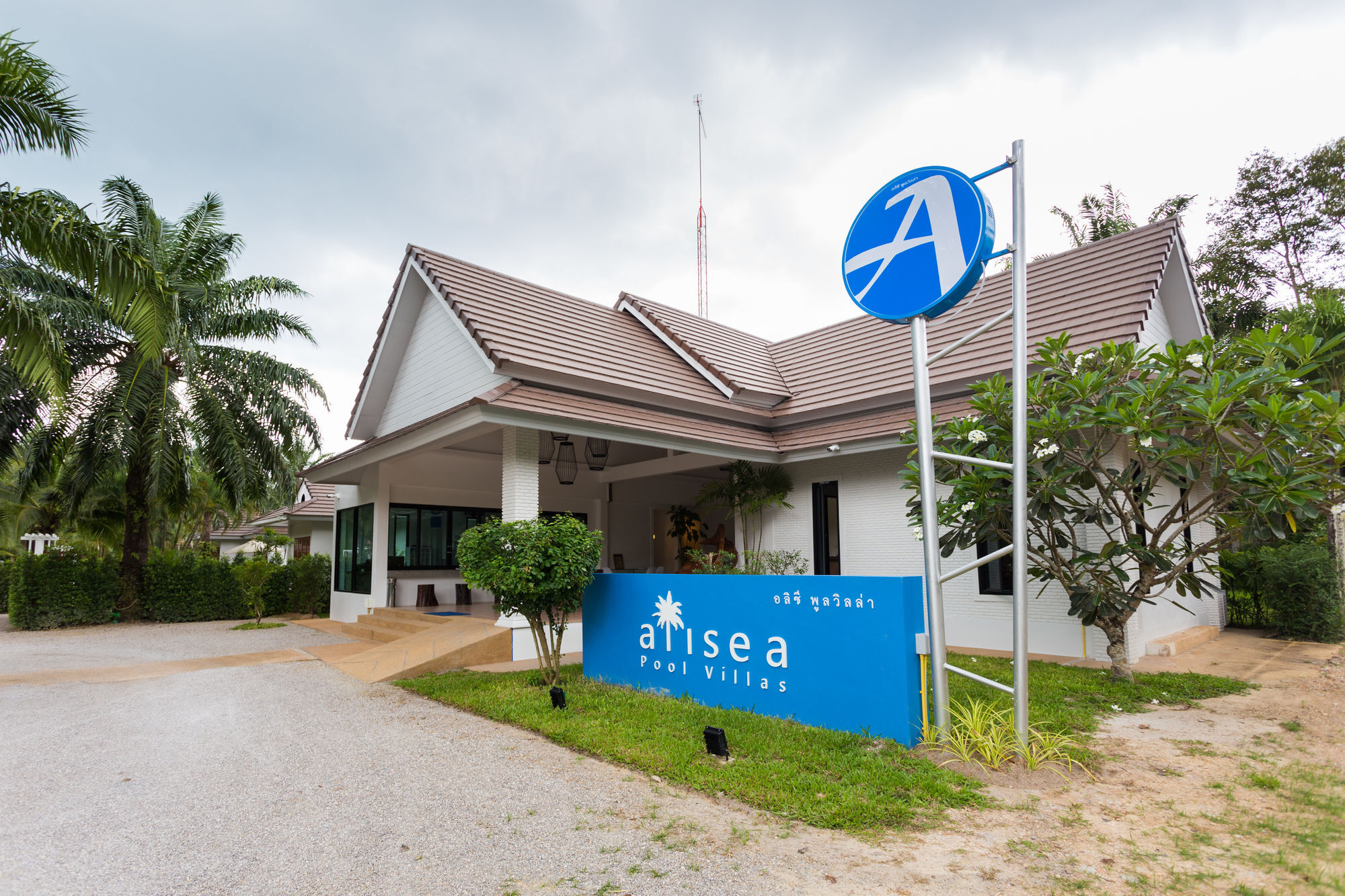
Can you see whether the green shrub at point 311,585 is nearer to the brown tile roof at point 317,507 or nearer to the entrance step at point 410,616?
the brown tile roof at point 317,507

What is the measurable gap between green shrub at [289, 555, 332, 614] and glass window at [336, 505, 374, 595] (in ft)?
7.24

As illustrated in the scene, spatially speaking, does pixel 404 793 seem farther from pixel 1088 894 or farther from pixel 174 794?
pixel 1088 894

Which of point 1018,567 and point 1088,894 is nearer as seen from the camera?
point 1088,894

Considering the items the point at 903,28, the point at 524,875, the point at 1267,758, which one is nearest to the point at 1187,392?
the point at 1267,758

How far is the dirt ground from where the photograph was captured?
3.03 metres

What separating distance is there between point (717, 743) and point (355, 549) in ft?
41.4

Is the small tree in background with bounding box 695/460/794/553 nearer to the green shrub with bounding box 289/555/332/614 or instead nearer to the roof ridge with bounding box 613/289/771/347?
the roof ridge with bounding box 613/289/771/347

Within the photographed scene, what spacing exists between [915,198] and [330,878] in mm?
5333

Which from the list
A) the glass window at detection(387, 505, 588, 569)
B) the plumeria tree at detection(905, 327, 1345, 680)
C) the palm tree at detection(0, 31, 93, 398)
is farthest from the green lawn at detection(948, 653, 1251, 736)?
the palm tree at detection(0, 31, 93, 398)

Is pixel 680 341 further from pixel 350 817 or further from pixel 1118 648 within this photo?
pixel 350 817

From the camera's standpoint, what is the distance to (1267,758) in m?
4.73

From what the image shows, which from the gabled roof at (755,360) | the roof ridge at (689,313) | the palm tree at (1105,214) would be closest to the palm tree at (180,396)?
the gabled roof at (755,360)

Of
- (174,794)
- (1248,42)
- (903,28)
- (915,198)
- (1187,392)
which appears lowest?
(174,794)

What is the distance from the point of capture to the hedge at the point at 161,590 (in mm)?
14727
